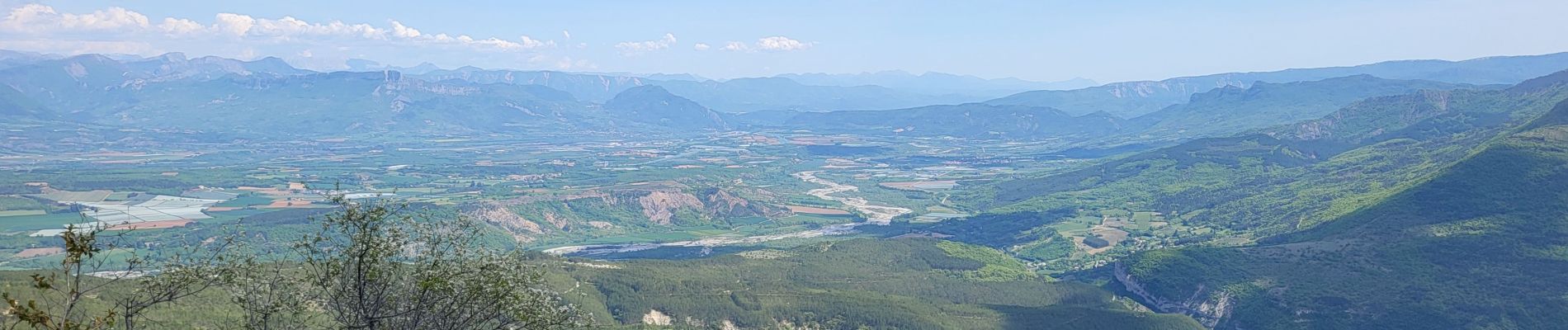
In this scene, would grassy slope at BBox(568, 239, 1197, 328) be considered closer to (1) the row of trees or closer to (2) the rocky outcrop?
(2) the rocky outcrop

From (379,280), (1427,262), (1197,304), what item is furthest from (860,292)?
(379,280)

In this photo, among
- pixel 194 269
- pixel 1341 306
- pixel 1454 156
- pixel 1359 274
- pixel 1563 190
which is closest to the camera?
pixel 194 269

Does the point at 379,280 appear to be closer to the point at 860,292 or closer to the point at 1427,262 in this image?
the point at 860,292

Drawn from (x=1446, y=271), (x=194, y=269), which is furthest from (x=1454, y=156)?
(x=194, y=269)

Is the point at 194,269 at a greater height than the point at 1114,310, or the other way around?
the point at 194,269

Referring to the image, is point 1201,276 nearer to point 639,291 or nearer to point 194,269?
point 639,291

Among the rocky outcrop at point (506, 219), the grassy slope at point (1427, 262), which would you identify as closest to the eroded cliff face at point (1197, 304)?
the grassy slope at point (1427, 262)

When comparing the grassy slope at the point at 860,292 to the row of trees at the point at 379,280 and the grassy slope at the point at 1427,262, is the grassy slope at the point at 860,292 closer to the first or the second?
the grassy slope at the point at 1427,262
